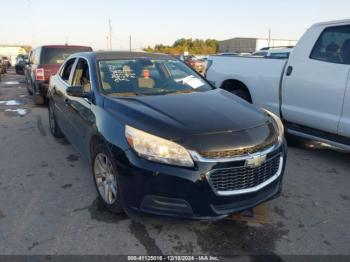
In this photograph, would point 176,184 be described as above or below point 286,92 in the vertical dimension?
below

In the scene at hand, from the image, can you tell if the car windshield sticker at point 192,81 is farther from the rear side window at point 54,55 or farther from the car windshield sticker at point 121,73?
the rear side window at point 54,55

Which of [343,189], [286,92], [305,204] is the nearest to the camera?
[305,204]

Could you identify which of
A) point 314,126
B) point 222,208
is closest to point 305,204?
point 222,208

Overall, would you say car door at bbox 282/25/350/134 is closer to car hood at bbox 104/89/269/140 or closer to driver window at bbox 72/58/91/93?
car hood at bbox 104/89/269/140

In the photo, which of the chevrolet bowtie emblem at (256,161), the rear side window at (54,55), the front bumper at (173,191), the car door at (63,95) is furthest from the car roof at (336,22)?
the rear side window at (54,55)

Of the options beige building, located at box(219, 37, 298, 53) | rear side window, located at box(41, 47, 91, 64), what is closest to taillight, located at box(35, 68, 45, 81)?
rear side window, located at box(41, 47, 91, 64)

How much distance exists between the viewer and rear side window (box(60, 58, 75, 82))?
518 cm

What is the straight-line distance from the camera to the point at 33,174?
4.59 m

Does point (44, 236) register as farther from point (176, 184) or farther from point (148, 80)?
point (148, 80)

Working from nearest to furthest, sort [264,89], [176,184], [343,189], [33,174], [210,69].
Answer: [176,184], [343,189], [33,174], [264,89], [210,69]

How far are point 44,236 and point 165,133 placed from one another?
4.77 feet

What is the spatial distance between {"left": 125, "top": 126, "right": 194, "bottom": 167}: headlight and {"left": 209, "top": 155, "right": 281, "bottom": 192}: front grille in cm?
25

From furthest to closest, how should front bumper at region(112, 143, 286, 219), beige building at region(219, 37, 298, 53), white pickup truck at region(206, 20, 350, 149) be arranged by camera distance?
beige building at region(219, 37, 298, 53), white pickup truck at region(206, 20, 350, 149), front bumper at region(112, 143, 286, 219)

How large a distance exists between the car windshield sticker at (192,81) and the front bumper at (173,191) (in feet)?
5.85
